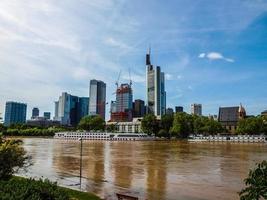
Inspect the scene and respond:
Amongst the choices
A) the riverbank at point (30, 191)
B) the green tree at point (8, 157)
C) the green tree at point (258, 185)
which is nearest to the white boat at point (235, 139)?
the green tree at point (8, 157)

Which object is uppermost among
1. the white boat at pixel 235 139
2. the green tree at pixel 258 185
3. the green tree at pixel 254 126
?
the green tree at pixel 254 126

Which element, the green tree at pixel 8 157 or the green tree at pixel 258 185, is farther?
the green tree at pixel 8 157

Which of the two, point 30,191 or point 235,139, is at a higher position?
point 30,191

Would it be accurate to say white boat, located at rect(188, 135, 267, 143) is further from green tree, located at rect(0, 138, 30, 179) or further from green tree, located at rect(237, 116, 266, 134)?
green tree, located at rect(0, 138, 30, 179)

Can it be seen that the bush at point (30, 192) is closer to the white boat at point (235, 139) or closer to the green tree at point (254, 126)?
the white boat at point (235, 139)

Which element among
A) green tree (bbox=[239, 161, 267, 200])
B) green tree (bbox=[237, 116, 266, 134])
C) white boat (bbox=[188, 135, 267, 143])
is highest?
green tree (bbox=[237, 116, 266, 134])

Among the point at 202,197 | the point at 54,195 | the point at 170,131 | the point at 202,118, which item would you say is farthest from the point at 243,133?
the point at 54,195

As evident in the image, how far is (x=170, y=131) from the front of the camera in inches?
7559

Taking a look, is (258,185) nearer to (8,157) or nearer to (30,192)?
(30,192)

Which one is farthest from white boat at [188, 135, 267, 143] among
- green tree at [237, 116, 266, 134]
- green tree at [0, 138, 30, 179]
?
green tree at [0, 138, 30, 179]

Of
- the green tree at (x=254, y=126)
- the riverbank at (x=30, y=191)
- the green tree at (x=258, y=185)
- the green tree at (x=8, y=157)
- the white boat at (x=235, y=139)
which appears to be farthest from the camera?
the green tree at (x=254, y=126)

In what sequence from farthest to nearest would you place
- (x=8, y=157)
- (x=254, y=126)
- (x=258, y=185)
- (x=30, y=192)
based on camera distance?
(x=254, y=126) < (x=8, y=157) < (x=30, y=192) < (x=258, y=185)

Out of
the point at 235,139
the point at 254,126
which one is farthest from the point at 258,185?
the point at 235,139

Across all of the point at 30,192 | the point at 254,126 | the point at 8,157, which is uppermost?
the point at 254,126
